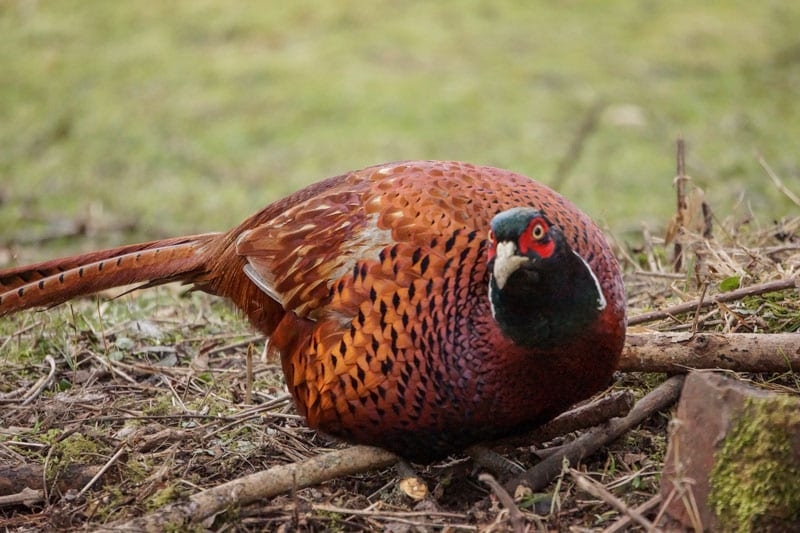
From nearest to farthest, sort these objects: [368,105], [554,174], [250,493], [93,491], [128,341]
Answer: [250,493], [93,491], [128,341], [554,174], [368,105]

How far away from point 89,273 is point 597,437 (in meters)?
2.05

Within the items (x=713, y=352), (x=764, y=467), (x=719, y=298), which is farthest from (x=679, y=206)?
(x=764, y=467)

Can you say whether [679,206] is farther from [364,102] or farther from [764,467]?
[364,102]

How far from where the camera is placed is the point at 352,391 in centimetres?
303

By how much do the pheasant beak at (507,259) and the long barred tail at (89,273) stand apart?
1542 millimetres

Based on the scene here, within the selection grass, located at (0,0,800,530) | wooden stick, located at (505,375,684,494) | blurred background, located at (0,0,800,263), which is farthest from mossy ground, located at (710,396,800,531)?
blurred background, located at (0,0,800,263)

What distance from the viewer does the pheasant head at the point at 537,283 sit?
2645 mm

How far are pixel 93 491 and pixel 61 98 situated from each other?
26.6 ft

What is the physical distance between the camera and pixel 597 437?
309cm

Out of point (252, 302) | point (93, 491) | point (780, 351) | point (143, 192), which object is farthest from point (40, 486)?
point (143, 192)

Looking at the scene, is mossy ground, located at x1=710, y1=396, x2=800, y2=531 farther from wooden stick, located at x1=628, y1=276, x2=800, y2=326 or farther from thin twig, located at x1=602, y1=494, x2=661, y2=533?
wooden stick, located at x1=628, y1=276, x2=800, y2=326

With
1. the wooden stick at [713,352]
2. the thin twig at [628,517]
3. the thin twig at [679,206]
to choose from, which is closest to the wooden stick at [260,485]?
the thin twig at [628,517]

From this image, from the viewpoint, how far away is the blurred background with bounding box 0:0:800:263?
7.99 metres

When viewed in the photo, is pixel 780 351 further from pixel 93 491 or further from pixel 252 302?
pixel 93 491
